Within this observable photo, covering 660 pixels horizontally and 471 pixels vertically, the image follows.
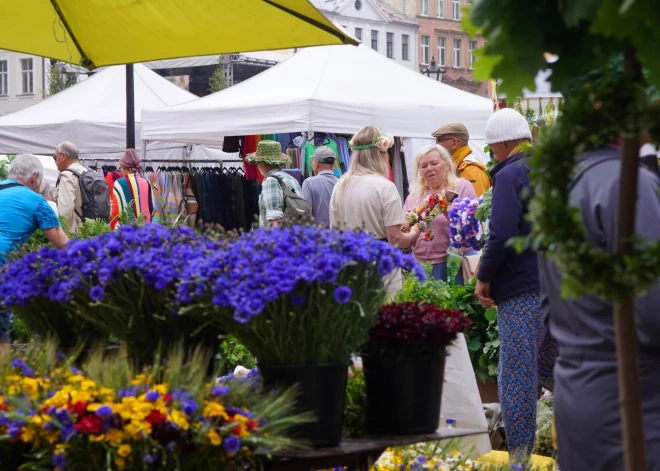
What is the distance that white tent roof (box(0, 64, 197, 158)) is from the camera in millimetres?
13555

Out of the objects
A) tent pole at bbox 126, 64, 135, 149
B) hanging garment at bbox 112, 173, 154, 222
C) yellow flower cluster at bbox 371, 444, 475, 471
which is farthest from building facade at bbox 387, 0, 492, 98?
yellow flower cluster at bbox 371, 444, 475, 471

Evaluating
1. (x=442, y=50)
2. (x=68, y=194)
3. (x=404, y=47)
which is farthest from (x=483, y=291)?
(x=442, y=50)

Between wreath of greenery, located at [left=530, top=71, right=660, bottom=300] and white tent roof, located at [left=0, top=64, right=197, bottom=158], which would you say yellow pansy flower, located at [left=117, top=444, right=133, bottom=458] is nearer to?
wreath of greenery, located at [left=530, top=71, right=660, bottom=300]

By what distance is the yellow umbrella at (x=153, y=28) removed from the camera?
3.95 metres

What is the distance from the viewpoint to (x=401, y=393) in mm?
2408

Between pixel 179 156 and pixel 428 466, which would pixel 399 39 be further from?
pixel 428 466

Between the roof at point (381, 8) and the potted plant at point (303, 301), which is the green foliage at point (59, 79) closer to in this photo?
the roof at point (381, 8)

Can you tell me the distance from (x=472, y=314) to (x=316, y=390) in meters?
3.73

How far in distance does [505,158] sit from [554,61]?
3546mm

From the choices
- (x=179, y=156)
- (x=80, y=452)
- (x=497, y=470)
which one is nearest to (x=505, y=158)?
(x=497, y=470)

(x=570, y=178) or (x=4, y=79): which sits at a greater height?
(x=4, y=79)

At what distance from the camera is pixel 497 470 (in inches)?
135

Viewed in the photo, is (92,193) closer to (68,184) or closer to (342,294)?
(68,184)

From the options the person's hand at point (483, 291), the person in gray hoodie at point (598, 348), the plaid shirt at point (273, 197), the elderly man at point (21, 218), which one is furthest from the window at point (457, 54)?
the person in gray hoodie at point (598, 348)
